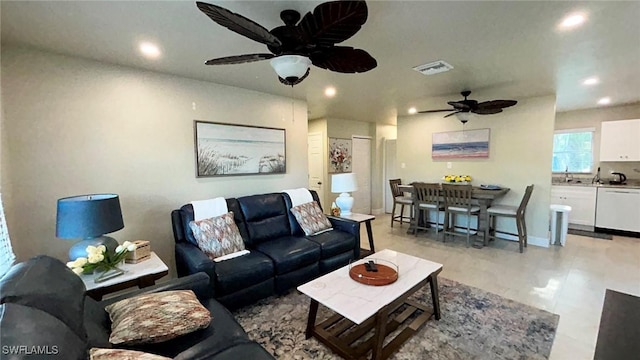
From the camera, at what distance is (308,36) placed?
63.9 inches

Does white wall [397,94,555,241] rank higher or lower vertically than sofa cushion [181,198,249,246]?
higher

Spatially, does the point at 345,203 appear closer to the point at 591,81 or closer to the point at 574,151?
the point at 591,81

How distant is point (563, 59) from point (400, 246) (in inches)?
119

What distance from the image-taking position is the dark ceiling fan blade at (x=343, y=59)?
178cm

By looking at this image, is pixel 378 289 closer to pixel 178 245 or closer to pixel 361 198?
pixel 178 245

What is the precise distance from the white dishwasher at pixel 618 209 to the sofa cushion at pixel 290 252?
5407 mm

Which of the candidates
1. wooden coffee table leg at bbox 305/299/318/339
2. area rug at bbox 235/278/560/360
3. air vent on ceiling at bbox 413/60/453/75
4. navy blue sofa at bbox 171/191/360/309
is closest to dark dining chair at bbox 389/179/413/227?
navy blue sofa at bbox 171/191/360/309

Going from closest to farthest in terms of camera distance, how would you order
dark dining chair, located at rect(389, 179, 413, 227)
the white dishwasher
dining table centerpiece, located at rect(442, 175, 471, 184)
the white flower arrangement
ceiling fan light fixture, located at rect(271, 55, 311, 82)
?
ceiling fan light fixture, located at rect(271, 55, 311, 82), the white flower arrangement, the white dishwasher, dining table centerpiece, located at rect(442, 175, 471, 184), dark dining chair, located at rect(389, 179, 413, 227)

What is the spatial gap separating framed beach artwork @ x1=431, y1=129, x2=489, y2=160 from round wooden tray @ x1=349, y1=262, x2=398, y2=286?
379 cm

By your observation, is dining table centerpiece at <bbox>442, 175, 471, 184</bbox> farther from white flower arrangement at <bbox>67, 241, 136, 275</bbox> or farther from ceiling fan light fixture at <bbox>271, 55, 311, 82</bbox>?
white flower arrangement at <bbox>67, 241, 136, 275</bbox>

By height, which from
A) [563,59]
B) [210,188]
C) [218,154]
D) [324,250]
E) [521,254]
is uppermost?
[563,59]

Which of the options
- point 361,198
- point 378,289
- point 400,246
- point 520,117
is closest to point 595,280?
point 400,246

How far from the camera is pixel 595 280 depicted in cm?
313

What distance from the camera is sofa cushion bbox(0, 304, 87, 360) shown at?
2.51 ft
